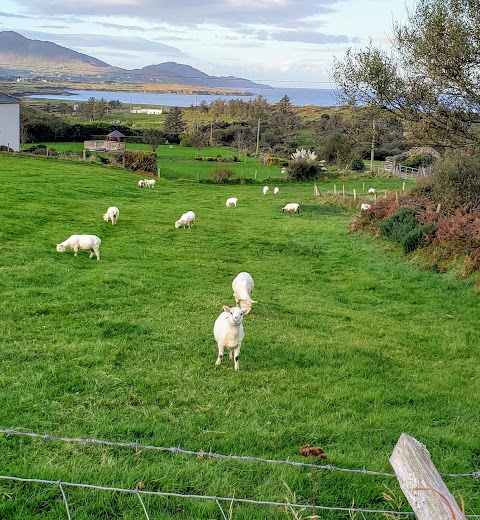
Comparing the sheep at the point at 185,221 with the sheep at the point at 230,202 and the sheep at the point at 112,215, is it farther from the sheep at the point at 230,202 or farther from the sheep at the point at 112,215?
the sheep at the point at 230,202

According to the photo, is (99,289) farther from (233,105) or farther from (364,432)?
(233,105)

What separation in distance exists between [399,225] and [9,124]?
5645 centimetres

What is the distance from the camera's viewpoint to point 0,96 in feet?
228

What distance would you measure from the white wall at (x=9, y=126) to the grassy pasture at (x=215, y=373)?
47.8 meters

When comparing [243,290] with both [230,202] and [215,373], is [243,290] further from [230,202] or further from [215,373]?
[230,202]

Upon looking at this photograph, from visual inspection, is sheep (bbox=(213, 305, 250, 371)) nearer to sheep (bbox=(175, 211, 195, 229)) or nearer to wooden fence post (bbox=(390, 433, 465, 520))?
wooden fence post (bbox=(390, 433, 465, 520))

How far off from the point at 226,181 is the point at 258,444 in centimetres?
5101

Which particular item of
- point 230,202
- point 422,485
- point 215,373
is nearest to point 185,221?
point 230,202

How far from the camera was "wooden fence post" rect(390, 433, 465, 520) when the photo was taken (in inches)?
130

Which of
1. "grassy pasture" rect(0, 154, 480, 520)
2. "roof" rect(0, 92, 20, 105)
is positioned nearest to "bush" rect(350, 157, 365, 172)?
"roof" rect(0, 92, 20, 105)

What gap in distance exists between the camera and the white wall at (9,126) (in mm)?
65938

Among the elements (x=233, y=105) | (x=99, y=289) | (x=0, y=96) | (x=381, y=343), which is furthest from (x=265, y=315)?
(x=233, y=105)

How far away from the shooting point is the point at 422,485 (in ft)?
11.4

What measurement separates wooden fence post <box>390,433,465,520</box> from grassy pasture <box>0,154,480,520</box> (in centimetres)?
209
